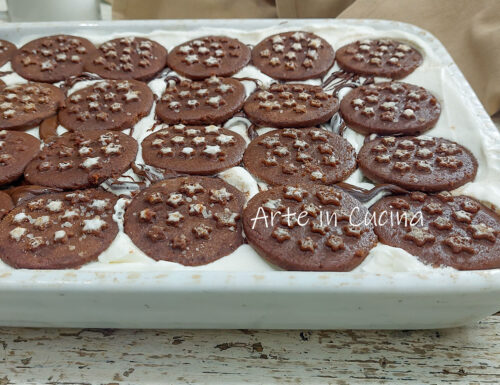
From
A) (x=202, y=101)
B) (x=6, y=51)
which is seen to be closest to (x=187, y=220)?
(x=202, y=101)

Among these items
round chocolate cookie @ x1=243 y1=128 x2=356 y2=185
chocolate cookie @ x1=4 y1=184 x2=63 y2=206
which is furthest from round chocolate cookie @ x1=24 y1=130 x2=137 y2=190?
round chocolate cookie @ x1=243 y1=128 x2=356 y2=185

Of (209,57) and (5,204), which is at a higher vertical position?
(209,57)

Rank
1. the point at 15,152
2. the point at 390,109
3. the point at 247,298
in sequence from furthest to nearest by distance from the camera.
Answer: the point at 390,109
the point at 15,152
the point at 247,298

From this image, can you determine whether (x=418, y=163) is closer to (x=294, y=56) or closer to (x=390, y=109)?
(x=390, y=109)

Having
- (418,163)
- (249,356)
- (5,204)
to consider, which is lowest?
(249,356)

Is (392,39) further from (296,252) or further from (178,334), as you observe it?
(178,334)

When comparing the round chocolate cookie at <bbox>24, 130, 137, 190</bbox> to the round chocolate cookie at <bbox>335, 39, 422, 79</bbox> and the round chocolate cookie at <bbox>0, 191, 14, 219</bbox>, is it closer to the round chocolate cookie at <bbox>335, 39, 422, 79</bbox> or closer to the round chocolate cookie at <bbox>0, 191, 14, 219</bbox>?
the round chocolate cookie at <bbox>0, 191, 14, 219</bbox>

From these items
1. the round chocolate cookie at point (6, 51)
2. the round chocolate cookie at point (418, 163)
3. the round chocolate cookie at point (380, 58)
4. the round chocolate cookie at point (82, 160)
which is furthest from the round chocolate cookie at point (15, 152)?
the round chocolate cookie at point (380, 58)
